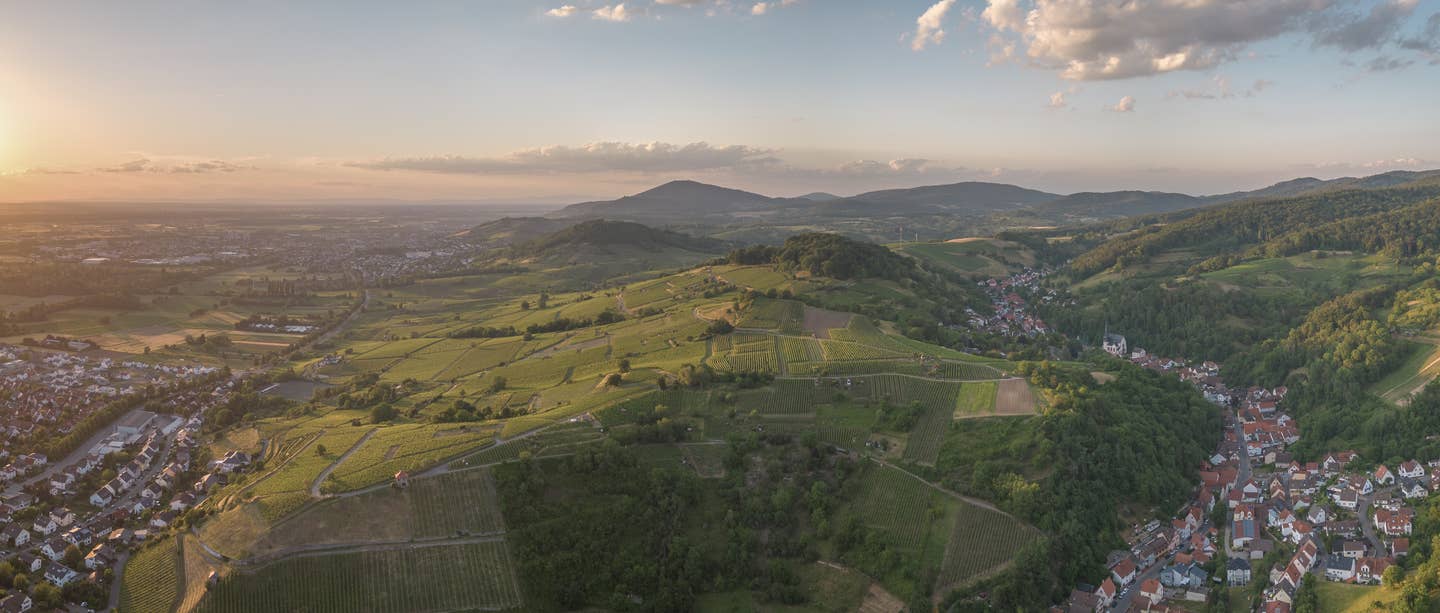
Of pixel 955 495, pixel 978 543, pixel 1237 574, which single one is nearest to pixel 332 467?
pixel 955 495

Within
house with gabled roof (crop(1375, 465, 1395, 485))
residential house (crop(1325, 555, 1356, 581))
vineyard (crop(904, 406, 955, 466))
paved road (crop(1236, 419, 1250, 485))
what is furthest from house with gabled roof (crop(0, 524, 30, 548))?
house with gabled roof (crop(1375, 465, 1395, 485))

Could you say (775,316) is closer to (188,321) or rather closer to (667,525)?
(667,525)

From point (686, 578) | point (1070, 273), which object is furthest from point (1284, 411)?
point (1070, 273)

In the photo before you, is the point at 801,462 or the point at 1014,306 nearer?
the point at 801,462

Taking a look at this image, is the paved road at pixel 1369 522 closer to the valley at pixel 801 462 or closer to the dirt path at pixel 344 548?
the valley at pixel 801 462

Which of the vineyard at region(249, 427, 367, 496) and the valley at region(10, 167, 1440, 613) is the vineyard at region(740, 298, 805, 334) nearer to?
the valley at region(10, 167, 1440, 613)

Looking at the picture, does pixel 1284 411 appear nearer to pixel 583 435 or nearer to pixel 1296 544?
pixel 1296 544

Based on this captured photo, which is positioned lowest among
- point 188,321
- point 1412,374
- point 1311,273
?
point 188,321
